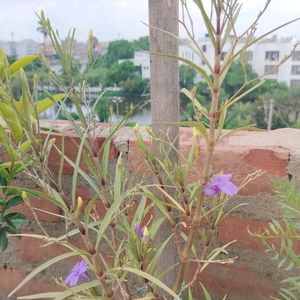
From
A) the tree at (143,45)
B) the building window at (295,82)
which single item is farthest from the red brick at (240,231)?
the building window at (295,82)

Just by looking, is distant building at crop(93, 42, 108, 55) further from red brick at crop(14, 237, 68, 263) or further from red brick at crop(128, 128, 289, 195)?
red brick at crop(14, 237, 68, 263)

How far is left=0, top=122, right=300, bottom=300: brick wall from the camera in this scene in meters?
0.83

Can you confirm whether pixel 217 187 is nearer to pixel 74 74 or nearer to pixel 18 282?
pixel 74 74

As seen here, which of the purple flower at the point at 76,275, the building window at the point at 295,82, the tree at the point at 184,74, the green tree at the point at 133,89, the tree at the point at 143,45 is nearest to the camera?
the purple flower at the point at 76,275

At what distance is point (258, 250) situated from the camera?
88 cm

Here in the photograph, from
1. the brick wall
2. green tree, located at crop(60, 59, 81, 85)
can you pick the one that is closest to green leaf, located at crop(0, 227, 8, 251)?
the brick wall

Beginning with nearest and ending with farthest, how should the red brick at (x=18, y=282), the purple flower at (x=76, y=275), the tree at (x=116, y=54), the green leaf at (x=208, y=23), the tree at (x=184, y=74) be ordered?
1. the green leaf at (x=208, y=23)
2. the purple flower at (x=76, y=275)
3. the tree at (x=184, y=74)
4. the red brick at (x=18, y=282)
5. the tree at (x=116, y=54)

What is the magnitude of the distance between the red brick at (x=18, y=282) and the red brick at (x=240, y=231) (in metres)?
Result: 0.47

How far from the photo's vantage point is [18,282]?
3.62ft

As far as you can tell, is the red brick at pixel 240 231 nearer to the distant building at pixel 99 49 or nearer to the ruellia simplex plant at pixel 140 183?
the ruellia simplex plant at pixel 140 183

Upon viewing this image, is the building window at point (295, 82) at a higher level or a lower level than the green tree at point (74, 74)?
lower

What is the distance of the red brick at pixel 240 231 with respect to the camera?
0.87 m

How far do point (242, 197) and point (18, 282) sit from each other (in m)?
0.64

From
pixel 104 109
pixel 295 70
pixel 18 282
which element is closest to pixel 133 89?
pixel 18 282
